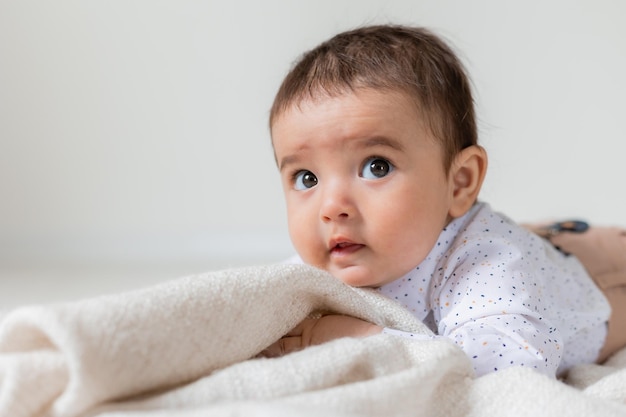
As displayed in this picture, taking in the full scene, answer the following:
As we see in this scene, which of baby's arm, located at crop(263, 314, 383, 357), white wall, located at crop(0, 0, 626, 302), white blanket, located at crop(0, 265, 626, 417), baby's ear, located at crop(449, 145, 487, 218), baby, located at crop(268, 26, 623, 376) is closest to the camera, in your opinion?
white blanket, located at crop(0, 265, 626, 417)

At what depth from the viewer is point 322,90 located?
1.04 meters

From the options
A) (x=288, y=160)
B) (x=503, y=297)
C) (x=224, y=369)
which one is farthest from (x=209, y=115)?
(x=224, y=369)

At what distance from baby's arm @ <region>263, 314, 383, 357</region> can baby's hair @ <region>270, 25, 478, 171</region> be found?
1.00 ft

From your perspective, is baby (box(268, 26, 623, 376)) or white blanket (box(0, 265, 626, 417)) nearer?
white blanket (box(0, 265, 626, 417))

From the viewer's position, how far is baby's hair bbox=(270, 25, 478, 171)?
1.04 metres

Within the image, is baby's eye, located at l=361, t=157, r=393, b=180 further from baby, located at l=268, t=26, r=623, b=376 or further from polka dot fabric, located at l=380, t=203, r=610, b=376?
polka dot fabric, located at l=380, t=203, r=610, b=376

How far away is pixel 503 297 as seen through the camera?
3.08 feet

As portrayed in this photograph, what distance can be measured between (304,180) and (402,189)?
0.14 m

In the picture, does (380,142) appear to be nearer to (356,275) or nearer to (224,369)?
(356,275)

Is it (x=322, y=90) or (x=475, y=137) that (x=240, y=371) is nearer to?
(x=322, y=90)

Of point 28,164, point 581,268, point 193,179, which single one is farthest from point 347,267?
point 28,164

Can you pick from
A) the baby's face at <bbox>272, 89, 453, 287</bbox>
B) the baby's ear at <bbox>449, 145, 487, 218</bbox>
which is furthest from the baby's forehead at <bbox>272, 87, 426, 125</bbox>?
the baby's ear at <bbox>449, 145, 487, 218</bbox>

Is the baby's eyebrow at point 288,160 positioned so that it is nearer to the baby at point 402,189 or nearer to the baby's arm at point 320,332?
the baby at point 402,189

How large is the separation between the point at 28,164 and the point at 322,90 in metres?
1.64
